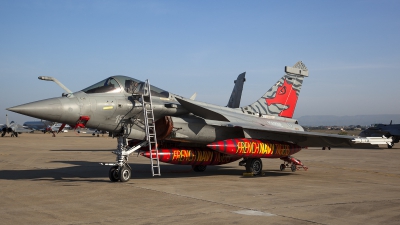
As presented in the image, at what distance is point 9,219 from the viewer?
6.80 m

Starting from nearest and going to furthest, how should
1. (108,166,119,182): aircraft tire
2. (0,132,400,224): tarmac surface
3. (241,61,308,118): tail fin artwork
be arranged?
(0,132,400,224): tarmac surface, (108,166,119,182): aircraft tire, (241,61,308,118): tail fin artwork

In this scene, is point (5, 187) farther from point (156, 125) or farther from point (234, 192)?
point (234, 192)

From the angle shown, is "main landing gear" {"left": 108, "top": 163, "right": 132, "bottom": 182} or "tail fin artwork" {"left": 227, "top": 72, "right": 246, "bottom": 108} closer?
"main landing gear" {"left": 108, "top": 163, "right": 132, "bottom": 182}

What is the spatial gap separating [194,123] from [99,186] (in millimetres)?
3630

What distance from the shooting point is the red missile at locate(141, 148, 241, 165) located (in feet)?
42.2

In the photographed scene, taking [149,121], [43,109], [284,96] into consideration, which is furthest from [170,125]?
[284,96]

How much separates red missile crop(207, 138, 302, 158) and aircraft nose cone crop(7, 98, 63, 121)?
4.36m

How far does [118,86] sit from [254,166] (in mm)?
5238

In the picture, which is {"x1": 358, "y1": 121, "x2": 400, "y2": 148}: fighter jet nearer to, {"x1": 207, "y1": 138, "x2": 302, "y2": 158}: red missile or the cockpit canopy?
{"x1": 207, "y1": 138, "x2": 302, "y2": 158}: red missile

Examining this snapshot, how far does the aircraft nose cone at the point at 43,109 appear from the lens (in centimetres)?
1010

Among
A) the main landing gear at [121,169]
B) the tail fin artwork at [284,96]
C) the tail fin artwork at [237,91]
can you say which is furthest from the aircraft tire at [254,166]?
the tail fin artwork at [237,91]

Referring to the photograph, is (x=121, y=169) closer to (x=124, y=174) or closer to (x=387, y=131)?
(x=124, y=174)

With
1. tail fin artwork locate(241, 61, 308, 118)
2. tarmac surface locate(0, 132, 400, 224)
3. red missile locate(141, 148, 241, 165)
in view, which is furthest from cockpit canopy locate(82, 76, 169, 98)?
tail fin artwork locate(241, 61, 308, 118)

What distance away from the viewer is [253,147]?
13375 mm
